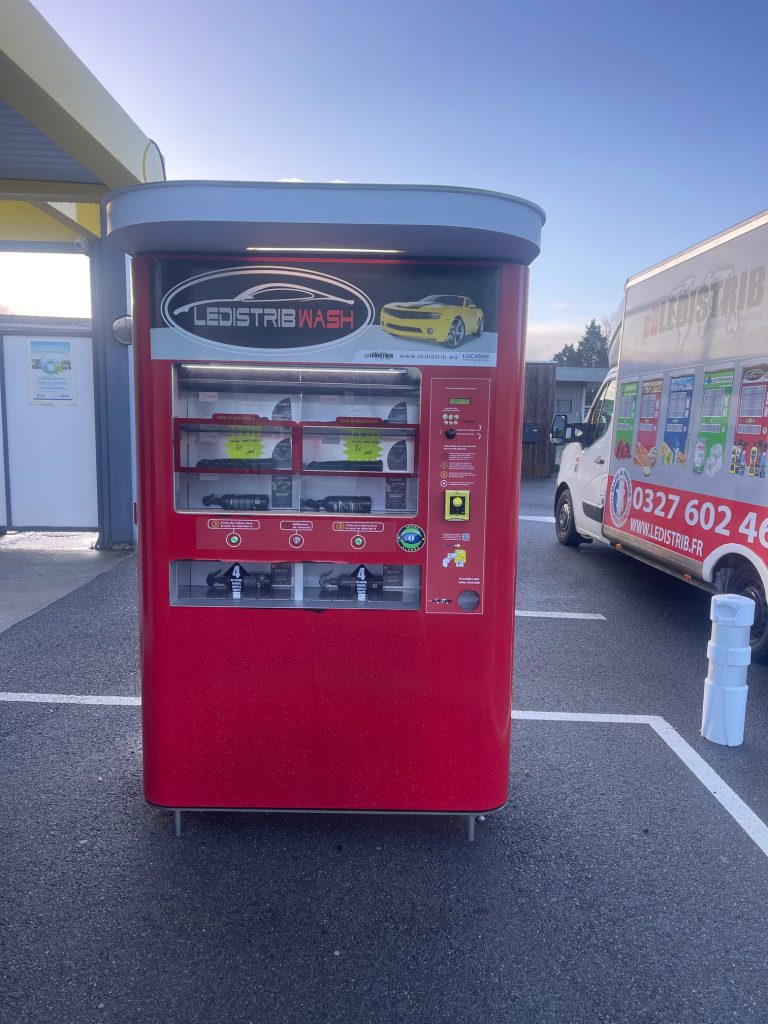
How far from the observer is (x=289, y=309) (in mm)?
2805

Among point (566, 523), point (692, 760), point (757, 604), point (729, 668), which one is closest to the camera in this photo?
point (692, 760)

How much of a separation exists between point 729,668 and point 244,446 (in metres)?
2.94

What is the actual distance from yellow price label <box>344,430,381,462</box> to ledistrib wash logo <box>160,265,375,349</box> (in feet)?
1.31

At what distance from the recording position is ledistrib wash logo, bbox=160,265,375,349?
2.80m

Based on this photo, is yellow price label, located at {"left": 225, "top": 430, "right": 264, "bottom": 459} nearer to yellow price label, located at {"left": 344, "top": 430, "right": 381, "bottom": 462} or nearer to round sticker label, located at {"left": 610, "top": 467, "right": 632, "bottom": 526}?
yellow price label, located at {"left": 344, "top": 430, "right": 381, "bottom": 462}

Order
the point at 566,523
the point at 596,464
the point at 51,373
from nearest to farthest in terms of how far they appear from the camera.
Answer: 1. the point at 596,464
2. the point at 51,373
3. the point at 566,523

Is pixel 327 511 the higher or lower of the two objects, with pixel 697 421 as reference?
lower

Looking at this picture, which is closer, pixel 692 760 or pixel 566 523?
pixel 692 760

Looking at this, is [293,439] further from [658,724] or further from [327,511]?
[658,724]

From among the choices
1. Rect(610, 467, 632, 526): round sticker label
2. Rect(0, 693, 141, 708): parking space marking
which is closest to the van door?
Rect(610, 467, 632, 526): round sticker label

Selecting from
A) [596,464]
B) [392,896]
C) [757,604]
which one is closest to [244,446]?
[392,896]

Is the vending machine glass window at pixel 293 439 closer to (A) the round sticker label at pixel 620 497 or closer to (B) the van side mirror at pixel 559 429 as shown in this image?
(A) the round sticker label at pixel 620 497

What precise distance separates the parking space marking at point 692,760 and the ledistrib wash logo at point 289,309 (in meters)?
2.70

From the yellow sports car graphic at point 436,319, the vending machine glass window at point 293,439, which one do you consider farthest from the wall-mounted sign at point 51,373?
the yellow sports car graphic at point 436,319
